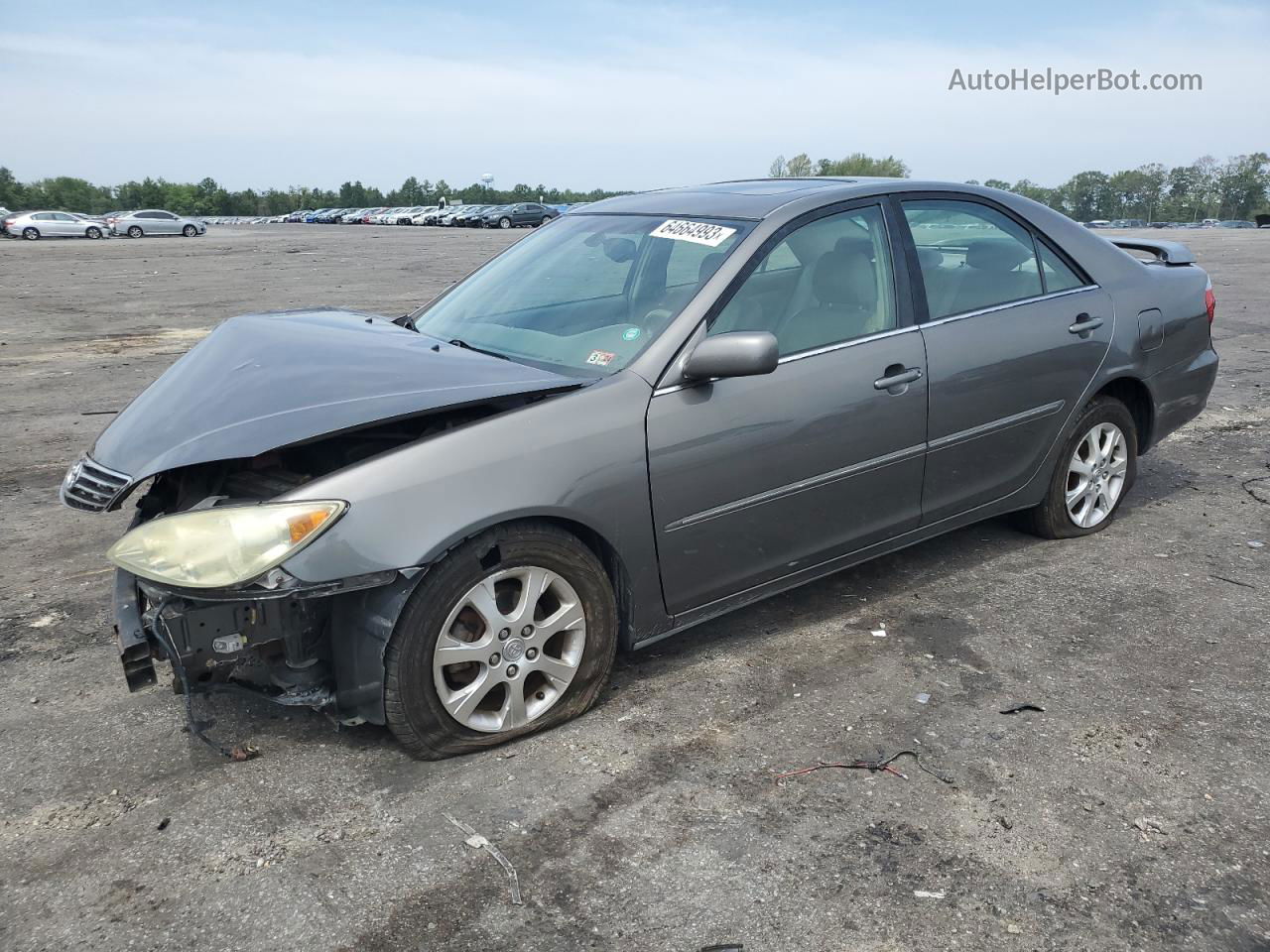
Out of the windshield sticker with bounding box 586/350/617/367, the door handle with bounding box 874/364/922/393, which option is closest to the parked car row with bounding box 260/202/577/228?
the door handle with bounding box 874/364/922/393

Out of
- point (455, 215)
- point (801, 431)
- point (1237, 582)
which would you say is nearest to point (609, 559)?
point (801, 431)

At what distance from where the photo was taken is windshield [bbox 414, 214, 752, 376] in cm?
354

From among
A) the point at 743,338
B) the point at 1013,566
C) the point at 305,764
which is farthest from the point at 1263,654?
the point at 305,764

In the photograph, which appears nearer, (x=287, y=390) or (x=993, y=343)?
(x=287, y=390)

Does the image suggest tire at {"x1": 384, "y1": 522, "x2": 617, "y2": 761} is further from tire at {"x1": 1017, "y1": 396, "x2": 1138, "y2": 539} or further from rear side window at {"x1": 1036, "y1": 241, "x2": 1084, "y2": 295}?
rear side window at {"x1": 1036, "y1": 241, "x2": 1084, "y2": 295}

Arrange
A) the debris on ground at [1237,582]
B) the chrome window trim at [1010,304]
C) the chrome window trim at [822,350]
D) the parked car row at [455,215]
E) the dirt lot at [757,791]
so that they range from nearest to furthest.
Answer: the dirt lot at [757,791]
the chrome window trim at [822,350]
the chrome window trim at [1010,304]
the debris on ground at [1237,582]
the parked car row at [455,215]

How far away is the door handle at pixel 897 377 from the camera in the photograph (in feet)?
12.5

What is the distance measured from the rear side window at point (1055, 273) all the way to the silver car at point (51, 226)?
49782 millimetres

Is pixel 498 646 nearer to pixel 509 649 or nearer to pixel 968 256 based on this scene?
pixel 509 649

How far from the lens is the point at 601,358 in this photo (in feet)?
11.3

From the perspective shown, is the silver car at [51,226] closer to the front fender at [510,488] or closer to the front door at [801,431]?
the front door at [801,431]

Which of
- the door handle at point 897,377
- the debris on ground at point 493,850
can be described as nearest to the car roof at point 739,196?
the door handle at point 897,377

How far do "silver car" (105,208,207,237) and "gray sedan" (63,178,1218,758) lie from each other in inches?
2020

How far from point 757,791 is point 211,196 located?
124138mm
